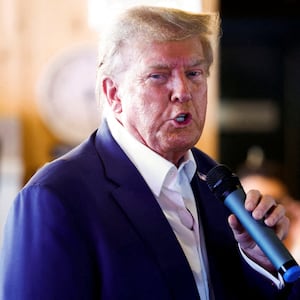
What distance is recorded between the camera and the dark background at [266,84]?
18.0ft

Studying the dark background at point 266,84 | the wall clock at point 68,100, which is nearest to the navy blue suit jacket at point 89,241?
the wall clock at point 68,100

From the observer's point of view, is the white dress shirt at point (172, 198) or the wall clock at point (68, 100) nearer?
the white dress shirt at point (172, 198)

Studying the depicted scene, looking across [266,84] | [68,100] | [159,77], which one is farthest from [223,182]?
[266,84]

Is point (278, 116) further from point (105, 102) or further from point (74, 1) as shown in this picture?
point (105, 102)

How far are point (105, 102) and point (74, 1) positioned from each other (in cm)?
235

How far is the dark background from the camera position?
550 centimetres

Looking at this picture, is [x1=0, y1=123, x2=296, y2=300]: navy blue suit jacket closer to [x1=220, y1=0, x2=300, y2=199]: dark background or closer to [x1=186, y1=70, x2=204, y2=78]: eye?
[x1=186, y1=70, x2=204, y2=78]: eye

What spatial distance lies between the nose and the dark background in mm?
4326

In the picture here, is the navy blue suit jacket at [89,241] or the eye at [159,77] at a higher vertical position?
the eye at [159,77]

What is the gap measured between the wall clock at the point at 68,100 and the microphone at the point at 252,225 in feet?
7.89

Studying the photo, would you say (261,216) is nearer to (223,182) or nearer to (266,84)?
(223,182)

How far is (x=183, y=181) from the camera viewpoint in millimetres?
1331

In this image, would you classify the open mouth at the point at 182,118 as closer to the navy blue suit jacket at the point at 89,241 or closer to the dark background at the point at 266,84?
the navy blue suit jacket at the point at 89,241

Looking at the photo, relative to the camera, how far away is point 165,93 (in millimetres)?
1210
